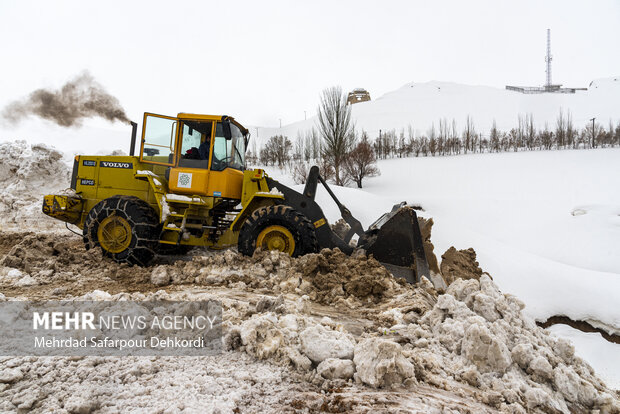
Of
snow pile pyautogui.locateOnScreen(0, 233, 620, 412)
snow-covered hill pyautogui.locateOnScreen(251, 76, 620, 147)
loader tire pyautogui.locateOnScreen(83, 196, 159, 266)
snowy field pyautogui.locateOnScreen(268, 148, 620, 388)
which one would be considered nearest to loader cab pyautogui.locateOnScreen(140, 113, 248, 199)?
loader tire pyautogui.locateOnScreen(83, 196, 159, 266)

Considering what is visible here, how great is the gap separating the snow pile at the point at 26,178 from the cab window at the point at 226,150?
8.18 m

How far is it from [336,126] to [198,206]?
16.4m

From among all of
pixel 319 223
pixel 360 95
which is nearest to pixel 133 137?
pixel 319 223

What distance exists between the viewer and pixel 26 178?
1161cm

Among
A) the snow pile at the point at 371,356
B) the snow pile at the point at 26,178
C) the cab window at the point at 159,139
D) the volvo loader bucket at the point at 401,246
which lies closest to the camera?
the snow pile at the point at 371,356

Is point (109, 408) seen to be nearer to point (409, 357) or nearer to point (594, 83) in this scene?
point (409, 357)

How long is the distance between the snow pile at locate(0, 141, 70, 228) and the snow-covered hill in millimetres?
22552

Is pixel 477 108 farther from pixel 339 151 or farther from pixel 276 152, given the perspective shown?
pixel 339 151

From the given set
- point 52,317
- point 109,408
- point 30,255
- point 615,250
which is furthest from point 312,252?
point 615,250

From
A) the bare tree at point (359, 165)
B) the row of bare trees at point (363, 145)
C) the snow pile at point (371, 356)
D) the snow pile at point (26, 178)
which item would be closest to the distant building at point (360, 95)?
the row of bare trees at point (363, 145)

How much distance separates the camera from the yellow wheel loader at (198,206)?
5.49m

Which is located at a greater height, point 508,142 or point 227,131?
point 508,142

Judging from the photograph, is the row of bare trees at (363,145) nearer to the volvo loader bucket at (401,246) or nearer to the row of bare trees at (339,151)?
the row of bare trees at (339,151)

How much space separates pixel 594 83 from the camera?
50844 millimetres
